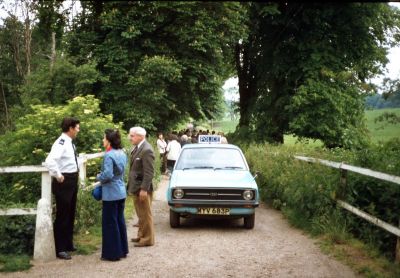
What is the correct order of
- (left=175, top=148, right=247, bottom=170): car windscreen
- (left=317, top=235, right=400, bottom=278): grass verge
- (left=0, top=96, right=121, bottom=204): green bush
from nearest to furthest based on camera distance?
(left=317, top=235, right=400, bottom=278): grass verge, (left=0, top=96, right=121, bottom=204): green bush, (left=175, top=148, right=247, bottom=170): car windscreen

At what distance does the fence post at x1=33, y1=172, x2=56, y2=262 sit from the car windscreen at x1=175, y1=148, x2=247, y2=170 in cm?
423

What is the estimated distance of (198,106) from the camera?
29.5m

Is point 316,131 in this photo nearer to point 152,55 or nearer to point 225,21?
point 225,21

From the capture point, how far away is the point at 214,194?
382 inches

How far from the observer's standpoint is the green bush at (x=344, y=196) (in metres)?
7.52

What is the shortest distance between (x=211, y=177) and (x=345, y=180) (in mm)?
2762

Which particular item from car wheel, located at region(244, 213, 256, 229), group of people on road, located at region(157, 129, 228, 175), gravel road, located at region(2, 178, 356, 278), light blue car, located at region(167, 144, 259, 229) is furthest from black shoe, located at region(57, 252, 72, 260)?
group of people on road, located at region(157, 129, 228, 175)

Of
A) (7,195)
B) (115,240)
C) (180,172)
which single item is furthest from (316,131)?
(115,240)

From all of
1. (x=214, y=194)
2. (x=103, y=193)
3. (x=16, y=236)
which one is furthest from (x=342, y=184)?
(x=16, y=236)

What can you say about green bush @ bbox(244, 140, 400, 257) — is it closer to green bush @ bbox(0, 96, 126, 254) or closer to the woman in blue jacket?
the woman in blue jacket

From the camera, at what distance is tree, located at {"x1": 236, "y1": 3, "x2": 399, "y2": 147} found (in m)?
24.4

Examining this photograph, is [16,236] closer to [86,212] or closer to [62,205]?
[62,205]

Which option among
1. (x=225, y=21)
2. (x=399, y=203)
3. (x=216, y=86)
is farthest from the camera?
(x=216, y=86)

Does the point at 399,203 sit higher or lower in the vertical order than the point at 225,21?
lower
